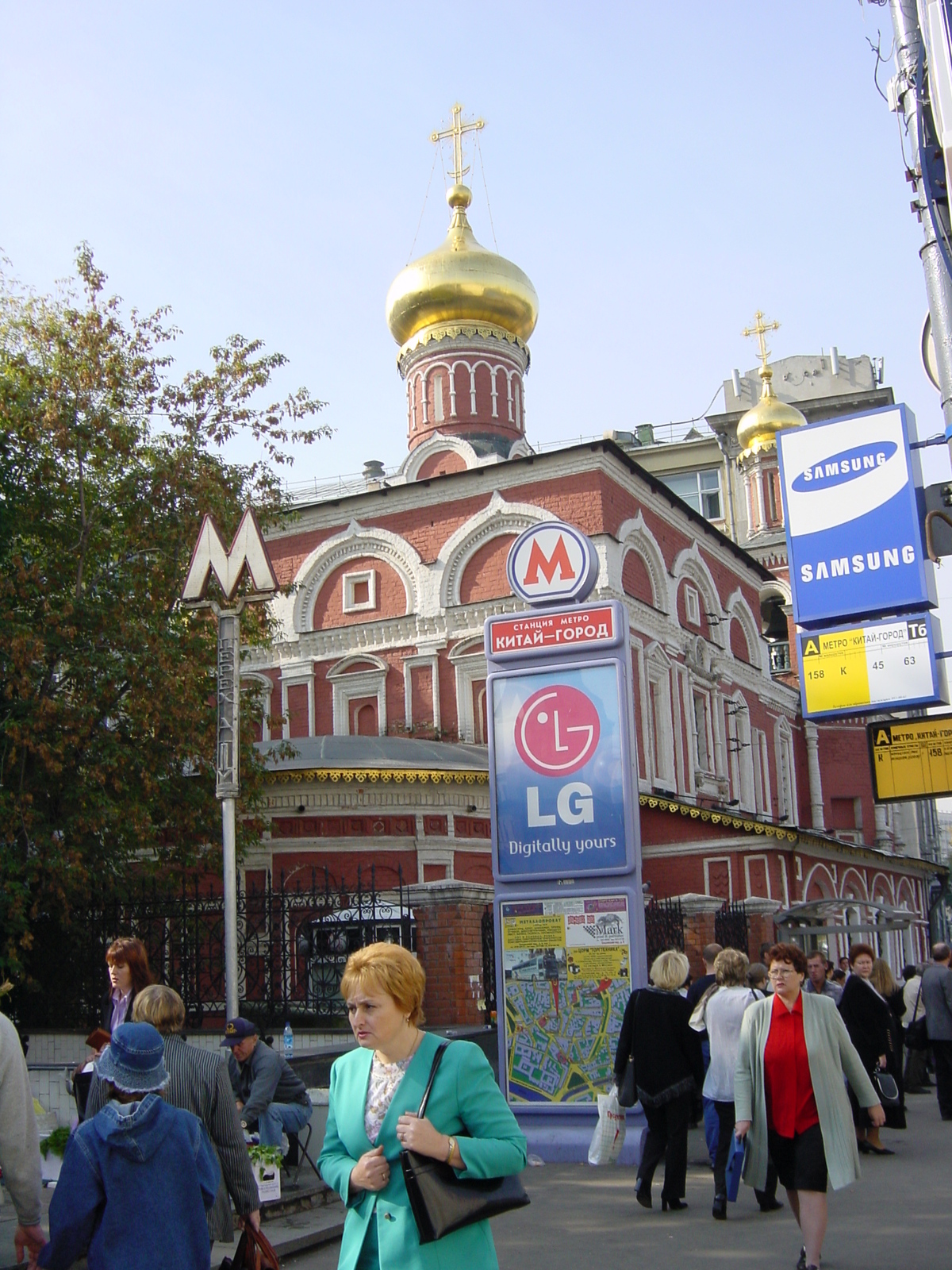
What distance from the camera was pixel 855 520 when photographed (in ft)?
36.0

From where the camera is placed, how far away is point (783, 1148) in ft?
20.7

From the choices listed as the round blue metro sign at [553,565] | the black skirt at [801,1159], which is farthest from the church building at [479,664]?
the black skirt at [801,1159]

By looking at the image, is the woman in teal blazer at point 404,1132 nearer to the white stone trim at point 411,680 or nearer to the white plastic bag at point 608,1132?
the white plastic bag at point 608,1132

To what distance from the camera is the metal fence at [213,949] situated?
13594 millimetres

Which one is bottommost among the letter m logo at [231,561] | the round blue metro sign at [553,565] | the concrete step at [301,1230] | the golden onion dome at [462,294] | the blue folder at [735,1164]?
the concrete step at [301,1230]

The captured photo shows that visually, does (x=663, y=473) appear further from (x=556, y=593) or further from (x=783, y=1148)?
(x=783, y=1148)

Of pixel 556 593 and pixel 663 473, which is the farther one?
pixel 663 473

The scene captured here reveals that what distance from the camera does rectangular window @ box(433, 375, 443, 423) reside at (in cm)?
3328

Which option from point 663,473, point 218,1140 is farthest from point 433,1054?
point 663,473

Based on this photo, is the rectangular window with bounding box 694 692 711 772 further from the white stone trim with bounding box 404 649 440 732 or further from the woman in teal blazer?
the woman in teal blazer

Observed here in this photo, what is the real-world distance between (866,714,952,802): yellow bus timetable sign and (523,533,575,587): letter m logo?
277 cm

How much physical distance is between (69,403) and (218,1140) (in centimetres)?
1277

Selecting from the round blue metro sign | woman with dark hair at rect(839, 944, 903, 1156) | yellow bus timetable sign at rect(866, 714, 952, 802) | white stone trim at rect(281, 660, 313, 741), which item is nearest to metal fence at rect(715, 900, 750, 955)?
woman with dark hair at rect(839, 944, 903, 1156)

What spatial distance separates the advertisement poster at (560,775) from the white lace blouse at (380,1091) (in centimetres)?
664
